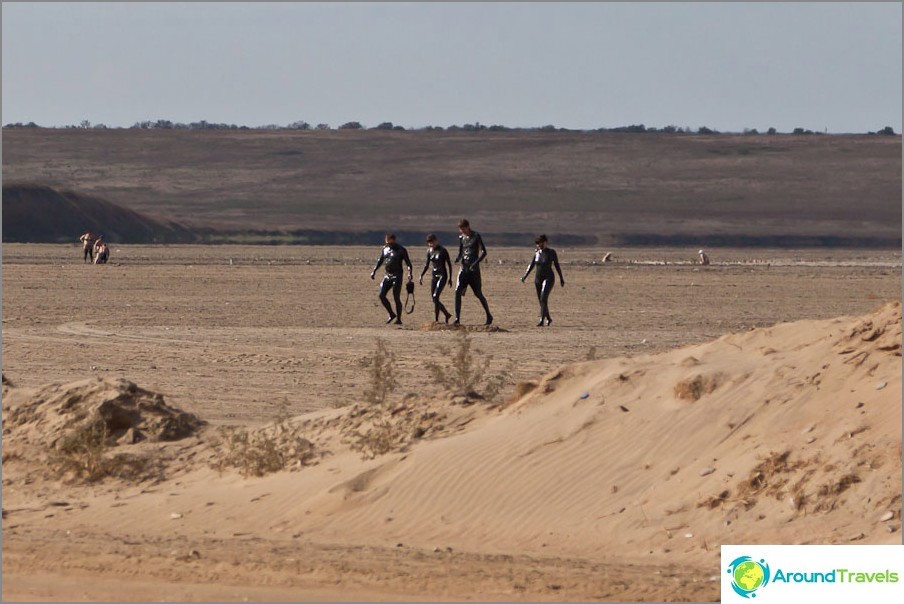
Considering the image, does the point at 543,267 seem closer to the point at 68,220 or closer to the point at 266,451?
the point at 266,451

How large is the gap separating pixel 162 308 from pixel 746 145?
330ft

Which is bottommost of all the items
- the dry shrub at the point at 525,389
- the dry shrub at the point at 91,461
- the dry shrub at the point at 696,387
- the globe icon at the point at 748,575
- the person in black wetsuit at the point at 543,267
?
the dry shrub at the point at 91,461

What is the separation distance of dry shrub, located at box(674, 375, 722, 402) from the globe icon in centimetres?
285

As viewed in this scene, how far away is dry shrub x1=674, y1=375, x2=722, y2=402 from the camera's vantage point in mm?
11461

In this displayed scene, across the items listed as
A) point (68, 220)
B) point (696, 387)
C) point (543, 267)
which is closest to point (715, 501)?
point (696, 387)

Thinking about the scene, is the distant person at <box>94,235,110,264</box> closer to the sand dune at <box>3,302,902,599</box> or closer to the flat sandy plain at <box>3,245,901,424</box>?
the flat sandy plain at <box>3,245,901,424</box>

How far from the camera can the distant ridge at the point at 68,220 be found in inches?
2731

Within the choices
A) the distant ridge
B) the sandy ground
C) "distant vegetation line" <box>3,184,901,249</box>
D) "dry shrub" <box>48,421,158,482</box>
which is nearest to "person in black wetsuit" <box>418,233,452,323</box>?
the sandy ground

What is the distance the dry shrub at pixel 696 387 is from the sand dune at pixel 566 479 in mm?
20

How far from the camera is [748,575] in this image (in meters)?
8.65

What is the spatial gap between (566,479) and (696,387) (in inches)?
49.8

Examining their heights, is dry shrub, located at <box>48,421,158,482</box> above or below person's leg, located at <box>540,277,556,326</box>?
below

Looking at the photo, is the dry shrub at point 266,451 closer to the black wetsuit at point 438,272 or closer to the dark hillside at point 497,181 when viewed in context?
the black wetsuit at point 438,272

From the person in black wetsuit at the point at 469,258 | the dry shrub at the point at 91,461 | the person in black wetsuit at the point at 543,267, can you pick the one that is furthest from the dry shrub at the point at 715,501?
the person in black wetsuit at the point at 543,267
